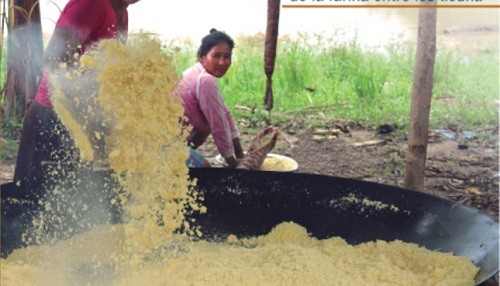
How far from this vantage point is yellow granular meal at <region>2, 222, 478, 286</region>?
2289mm

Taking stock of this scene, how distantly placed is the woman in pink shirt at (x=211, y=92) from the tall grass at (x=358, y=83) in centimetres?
160

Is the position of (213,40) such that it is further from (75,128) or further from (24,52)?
(24,52)

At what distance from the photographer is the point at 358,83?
18.4ft

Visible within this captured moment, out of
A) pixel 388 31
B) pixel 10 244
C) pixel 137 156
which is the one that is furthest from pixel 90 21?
pixel 388 31

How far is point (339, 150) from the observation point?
4789mm

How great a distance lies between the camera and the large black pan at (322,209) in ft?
8.54

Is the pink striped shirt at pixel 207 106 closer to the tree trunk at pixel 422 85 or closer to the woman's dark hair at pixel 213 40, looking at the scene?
the woman's dark hair at pixel 213 40

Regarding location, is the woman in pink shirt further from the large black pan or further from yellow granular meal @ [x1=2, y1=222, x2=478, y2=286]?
yellow granular meal @ [x1=2, y1=222, x2=478, y2=286]

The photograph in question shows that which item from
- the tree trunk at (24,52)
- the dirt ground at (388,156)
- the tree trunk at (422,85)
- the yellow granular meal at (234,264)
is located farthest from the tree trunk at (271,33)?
the yellow granular meal at (234,264)

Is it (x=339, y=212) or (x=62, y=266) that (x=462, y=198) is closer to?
(x=339, y=212)

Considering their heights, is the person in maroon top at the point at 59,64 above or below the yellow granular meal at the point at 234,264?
above

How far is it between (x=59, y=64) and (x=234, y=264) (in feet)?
2.94

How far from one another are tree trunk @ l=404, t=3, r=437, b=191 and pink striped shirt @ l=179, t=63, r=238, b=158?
94 cm

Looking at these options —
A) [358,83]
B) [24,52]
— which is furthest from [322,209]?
[358,83]
